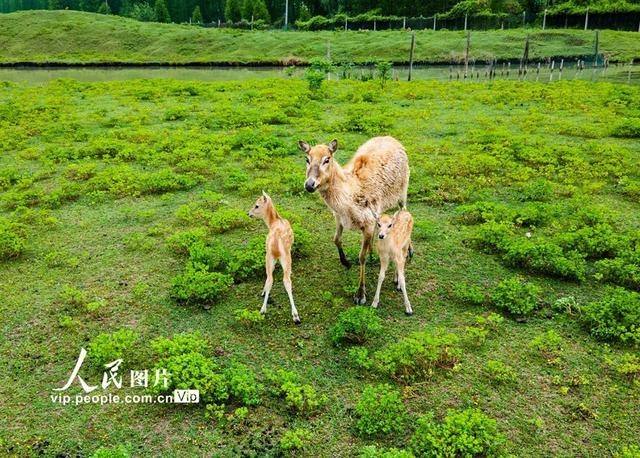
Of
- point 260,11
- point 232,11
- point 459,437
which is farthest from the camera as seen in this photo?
point 232,11

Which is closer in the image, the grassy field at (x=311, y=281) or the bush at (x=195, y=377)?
the grassy field at (x=311, y=281)

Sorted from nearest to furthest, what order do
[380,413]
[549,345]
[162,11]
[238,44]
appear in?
[380,413], [549,345], [238,44], [162,11]

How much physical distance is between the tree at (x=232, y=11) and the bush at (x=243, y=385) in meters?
81.9

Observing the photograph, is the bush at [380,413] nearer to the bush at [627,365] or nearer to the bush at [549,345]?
the bush at [549,345]

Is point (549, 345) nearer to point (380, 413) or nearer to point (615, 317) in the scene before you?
point (615, 317)

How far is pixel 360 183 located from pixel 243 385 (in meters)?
3.44

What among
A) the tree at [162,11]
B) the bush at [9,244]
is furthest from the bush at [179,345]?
the tree at [162,11]

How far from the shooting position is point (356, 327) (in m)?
5.93

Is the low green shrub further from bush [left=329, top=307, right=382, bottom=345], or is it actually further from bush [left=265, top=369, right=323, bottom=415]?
bush [left=265, top=369, right=323, bottom=415]

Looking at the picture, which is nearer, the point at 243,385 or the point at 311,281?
the point at 243,385

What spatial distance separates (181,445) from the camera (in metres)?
4.70

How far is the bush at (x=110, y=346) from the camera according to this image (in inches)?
220

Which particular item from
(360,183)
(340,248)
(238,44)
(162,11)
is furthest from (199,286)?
(162,11)

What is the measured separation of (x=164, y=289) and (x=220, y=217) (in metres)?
1.95
